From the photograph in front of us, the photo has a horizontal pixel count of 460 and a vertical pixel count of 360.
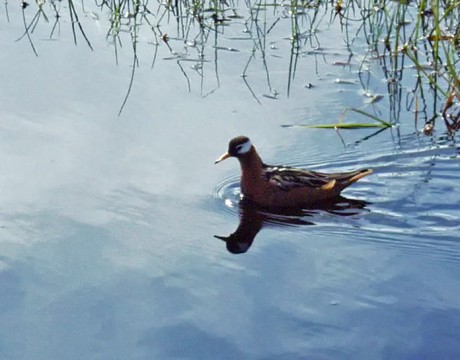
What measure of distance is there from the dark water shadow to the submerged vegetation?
96 cm

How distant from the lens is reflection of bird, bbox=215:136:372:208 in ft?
25.6

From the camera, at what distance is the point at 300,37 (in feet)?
34.1

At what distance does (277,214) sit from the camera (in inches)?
301

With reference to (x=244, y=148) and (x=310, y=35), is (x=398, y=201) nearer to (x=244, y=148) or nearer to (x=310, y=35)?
(x=244, y=148)

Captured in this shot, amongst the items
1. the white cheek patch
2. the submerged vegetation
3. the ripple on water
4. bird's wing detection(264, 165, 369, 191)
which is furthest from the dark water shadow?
the submerged vegetation

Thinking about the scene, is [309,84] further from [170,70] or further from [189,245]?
[189,245]

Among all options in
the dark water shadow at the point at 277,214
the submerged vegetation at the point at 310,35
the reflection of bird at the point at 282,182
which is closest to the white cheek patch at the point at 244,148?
the reflection of bird at the point at 282,182

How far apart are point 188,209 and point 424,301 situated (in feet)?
6.08

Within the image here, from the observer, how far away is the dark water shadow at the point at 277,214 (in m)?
7.10

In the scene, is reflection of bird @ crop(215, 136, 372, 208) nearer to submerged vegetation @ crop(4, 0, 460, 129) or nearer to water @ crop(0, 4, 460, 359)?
water @ crop(0, 4, 460, 359)

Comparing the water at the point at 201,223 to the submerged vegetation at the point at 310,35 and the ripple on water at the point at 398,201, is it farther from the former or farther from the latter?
the submerged vegetation at the point at 310,35

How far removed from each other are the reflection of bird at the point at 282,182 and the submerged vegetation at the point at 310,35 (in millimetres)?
866

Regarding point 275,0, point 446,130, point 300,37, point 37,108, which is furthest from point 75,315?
point 275,0

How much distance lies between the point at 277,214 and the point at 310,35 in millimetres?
3251
